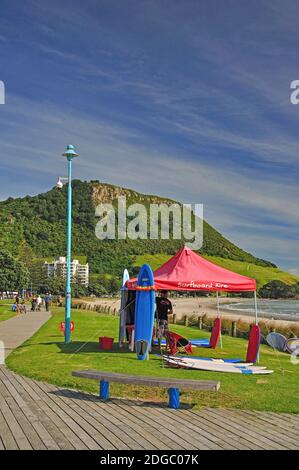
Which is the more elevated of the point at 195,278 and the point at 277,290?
the point at 195,278

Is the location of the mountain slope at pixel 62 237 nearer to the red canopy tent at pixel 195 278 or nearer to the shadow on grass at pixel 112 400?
the red canopy tent at pixel 195 278

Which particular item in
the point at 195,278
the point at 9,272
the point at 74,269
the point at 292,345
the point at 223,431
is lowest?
the point at 292,345

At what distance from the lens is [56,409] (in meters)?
7.79

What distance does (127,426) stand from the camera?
6.84m

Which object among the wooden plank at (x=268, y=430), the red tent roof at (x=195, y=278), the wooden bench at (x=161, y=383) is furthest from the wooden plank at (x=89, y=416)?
the red tent roof at (x=195, y=278)

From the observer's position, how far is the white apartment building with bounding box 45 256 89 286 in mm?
119938

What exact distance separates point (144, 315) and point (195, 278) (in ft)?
5.76

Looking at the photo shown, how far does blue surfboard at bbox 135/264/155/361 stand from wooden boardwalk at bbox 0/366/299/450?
4867mm

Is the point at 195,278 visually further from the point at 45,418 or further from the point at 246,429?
the point at 45,418

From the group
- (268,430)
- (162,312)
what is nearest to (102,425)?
(268,430)

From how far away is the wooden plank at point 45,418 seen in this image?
6027 millimetres

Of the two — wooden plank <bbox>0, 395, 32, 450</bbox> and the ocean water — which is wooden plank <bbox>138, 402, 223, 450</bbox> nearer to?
wooden plank <bbox>0, 395, 32, 450</bbox>

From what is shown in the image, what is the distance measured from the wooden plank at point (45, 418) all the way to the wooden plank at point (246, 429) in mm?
2130
